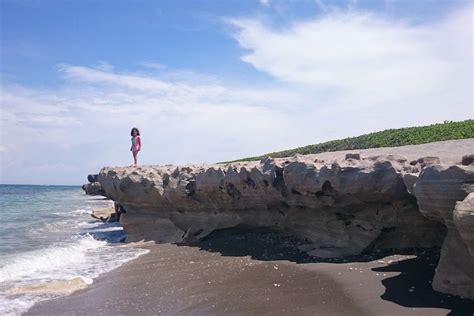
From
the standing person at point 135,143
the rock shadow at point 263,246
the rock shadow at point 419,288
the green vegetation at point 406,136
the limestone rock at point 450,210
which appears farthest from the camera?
the green vegetation at point 406,136

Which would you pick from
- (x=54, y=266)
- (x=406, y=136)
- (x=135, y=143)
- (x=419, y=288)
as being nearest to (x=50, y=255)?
(x=54, y=266)

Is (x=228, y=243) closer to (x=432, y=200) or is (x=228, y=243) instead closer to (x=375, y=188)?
(x=375, y=188)

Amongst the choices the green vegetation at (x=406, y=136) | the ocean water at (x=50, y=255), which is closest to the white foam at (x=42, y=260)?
the ocean water at (x=50, y=255)

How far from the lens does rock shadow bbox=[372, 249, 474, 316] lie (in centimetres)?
664

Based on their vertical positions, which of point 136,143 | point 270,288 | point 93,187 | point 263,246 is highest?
point 136,143

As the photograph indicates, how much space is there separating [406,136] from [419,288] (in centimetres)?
1520

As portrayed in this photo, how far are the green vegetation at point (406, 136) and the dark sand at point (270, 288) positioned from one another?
10861 millimetres

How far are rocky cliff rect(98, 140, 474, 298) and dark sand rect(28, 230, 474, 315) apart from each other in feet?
1.57

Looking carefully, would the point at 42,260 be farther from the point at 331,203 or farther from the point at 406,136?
the point at 406,136

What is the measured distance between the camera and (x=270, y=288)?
8.36 metres

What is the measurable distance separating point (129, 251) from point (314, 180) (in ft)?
20.1

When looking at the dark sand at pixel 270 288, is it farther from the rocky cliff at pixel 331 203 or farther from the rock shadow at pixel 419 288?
the rocky cliff at pixel 331 203

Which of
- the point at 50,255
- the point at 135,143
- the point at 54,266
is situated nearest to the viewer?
the point at 54,266

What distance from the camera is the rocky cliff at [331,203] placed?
7.02 m
